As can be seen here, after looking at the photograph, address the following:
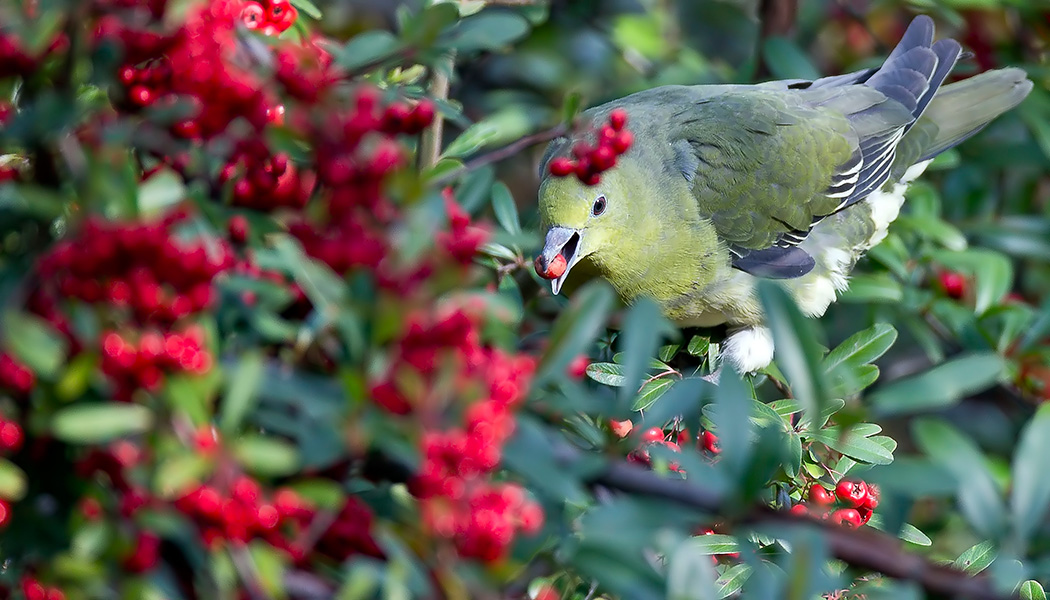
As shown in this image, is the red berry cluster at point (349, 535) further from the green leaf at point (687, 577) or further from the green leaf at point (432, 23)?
the green leaf at point (432, 23)

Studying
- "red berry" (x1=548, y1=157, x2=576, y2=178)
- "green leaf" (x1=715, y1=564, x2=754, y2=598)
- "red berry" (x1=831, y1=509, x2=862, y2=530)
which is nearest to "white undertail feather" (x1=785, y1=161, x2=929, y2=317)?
"red berry" (x1=831, y1=509, x2=862, y2=530)

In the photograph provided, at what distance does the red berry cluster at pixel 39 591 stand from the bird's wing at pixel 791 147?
2.61m

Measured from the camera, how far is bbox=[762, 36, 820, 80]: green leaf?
343cm

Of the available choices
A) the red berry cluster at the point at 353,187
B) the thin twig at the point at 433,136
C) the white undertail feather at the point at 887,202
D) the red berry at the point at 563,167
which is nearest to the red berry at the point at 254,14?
the red berry at the point at 563,167

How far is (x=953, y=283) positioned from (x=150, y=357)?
2.96 m

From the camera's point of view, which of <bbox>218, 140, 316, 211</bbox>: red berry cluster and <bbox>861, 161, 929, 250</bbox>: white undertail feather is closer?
<bbox>218, 140, 316, 211</bbox>: red berry cluster

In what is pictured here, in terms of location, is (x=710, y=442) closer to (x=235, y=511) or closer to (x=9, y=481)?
(x=235, y=511)

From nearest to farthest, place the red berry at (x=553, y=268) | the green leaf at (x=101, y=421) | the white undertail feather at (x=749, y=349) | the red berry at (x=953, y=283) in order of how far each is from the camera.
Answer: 1. the green leaf at (x=101, y=421)
2. the red berry at (x=553, y=268)
3. the white undertail feather at (x=749, y=349)
4. the red berry at (x=953, y=283)

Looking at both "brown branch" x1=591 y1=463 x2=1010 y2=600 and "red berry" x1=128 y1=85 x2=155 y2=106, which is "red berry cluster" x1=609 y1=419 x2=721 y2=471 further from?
"red berry" x1=128 y1=85 x2=155 y2=106

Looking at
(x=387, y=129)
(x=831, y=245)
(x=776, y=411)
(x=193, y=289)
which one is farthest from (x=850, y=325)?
(x=193, y=289)

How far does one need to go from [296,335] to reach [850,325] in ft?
10.2

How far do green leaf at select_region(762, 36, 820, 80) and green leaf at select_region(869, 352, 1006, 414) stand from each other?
8.31 feet

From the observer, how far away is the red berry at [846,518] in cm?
205

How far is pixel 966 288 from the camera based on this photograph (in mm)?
3350
